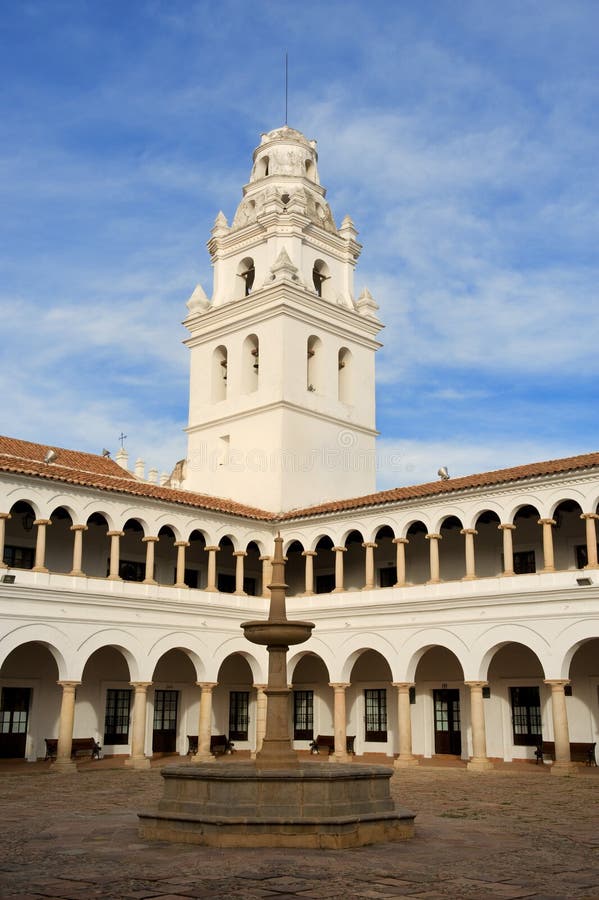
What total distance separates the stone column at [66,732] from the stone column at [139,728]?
1.81m

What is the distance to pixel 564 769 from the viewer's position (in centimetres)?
2227

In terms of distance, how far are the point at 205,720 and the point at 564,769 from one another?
10.1 metres

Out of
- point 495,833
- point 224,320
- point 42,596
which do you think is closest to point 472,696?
point 42,596

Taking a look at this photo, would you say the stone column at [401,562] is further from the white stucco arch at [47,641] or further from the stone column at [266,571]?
the white stucco arch at [47,641]

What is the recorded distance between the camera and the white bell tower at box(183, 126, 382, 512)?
108 feet

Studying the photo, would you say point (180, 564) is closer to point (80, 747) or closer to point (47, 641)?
point (47, 641)

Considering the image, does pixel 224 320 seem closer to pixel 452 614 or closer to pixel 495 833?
pixel 452 614

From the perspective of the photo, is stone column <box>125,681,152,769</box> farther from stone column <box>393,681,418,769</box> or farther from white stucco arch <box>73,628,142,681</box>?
stone column <box>393,681,418,769</box>

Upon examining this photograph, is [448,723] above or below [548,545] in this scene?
below

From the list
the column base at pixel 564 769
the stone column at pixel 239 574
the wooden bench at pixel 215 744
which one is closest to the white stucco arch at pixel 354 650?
the stone column at pixel 239 574

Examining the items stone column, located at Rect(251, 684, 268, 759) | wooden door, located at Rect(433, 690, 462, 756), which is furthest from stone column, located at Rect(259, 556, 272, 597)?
wooden door, located at Rect(433, 690, 462, 756)

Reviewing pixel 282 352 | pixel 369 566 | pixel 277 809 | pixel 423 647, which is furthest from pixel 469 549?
pixel 277 809

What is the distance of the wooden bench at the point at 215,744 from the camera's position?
92.4ft

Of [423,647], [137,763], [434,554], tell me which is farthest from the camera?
[434,554]
